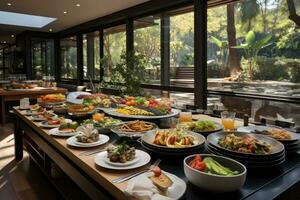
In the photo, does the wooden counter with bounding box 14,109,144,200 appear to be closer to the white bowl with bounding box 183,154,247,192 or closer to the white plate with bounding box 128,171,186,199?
the white plate with bounding box 128,171,186,199

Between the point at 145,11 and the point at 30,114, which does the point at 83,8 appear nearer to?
the point at 145,11

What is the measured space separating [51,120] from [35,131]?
0.23 meters

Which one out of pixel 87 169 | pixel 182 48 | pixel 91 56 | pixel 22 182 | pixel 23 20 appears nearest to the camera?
pixel 87 169

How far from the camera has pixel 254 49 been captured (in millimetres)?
4062

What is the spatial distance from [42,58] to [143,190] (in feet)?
33.2

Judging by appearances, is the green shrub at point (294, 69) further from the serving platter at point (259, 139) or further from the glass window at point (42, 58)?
the glass window at point (42, 58)

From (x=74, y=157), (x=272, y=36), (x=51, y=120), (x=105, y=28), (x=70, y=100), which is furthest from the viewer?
(x=105, y=28)

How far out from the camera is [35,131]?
6.94ft

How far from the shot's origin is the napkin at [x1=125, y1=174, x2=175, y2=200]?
85cm

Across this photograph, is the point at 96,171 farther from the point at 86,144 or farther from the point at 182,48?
the point at 182,48

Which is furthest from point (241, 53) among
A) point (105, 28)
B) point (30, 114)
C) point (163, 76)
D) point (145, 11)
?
point (105, 28)

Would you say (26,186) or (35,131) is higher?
(35,131)

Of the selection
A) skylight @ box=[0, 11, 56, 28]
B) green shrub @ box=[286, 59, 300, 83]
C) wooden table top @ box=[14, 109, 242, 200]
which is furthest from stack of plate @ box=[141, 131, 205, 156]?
skylight @ box=[0, 11, 56, 28]

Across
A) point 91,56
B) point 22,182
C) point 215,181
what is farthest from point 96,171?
point 91,56
